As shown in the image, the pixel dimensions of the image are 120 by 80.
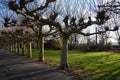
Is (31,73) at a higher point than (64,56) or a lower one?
lower

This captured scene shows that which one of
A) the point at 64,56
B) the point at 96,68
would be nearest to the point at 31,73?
the point at 64,56

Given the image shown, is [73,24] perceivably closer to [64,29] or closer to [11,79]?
[64,29]

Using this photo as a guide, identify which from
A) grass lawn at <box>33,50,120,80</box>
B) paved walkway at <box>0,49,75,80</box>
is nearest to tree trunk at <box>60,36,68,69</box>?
grass lawn at <box>33,50,120,80</box>

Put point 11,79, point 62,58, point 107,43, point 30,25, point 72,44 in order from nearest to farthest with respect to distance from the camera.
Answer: point 11,79, point 62,58, point 30,25, point 107,43, point 72,44

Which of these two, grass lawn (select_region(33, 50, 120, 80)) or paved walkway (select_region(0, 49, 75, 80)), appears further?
grass lawn (select_region(33, 50, 120, 80))

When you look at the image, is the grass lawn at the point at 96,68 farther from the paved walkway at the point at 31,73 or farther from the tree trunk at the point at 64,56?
the paved walkway at the point at 31,73

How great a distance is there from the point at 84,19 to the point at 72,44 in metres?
51.2

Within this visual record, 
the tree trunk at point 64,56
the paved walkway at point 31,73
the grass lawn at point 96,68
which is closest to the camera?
the paved walkway at point 31,73

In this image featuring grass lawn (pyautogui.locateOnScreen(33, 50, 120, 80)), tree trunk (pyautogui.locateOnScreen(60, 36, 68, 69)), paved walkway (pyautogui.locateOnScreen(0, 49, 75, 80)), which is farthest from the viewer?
tree trunk (pyautogui.locateOnScreen(60, 36, 68, 69))

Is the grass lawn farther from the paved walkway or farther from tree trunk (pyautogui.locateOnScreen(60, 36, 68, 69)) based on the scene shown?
the paved walkway

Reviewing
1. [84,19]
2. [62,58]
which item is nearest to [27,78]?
[62,58]

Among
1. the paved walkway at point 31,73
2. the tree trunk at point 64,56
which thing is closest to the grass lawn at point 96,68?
the tree trunk at point 64,56

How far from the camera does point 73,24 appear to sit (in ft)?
79.2

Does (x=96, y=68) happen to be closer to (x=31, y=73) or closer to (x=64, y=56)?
(x=64, y=56)
